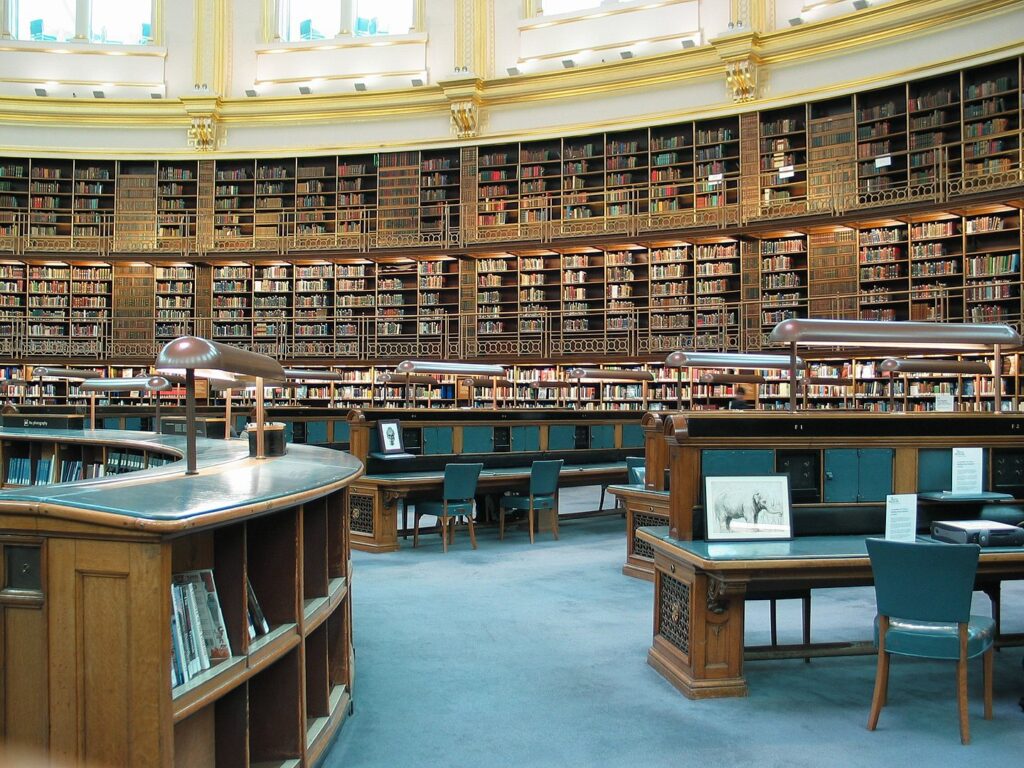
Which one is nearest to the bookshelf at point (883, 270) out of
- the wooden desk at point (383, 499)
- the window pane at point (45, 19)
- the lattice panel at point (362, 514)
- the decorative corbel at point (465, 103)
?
the decorative corbel at point (465, 103)

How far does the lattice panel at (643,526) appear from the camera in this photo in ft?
19.0

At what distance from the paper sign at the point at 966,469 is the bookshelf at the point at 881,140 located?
795 centimetres

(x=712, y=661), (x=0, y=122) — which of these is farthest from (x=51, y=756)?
(x=0, y=122)

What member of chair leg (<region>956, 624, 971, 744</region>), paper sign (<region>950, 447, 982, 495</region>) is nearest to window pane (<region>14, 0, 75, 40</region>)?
paper sign (<region>950, 447, 982, 495</region>)

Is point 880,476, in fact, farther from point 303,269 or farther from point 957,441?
point 303,269

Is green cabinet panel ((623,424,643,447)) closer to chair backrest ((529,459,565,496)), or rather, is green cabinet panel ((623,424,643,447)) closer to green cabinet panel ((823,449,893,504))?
chair backrest ((529,459,565,496))

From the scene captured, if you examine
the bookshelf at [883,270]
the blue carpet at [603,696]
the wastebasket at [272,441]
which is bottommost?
the blue carpet at [603,696]

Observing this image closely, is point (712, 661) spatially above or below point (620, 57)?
below

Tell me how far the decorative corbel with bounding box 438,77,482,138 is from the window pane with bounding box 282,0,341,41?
2657 mm

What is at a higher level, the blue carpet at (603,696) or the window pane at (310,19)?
the window pane at (310,19)

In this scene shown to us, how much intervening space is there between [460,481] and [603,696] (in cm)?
317

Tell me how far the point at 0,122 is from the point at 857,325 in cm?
1569

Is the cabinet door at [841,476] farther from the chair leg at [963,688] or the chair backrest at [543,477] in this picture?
the chair backrest at [543,477]

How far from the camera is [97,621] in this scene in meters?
1.67
